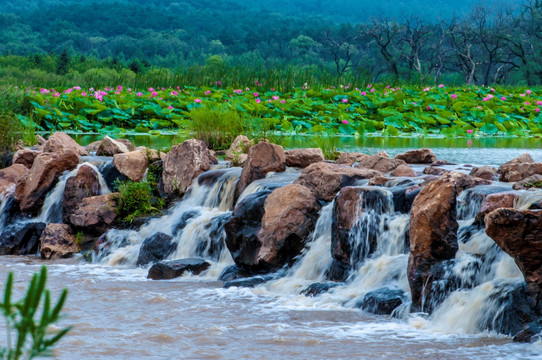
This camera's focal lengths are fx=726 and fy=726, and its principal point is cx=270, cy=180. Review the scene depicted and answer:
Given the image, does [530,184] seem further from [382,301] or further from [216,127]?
[216,127]

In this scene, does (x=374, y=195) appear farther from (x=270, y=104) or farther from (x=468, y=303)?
(x=270, y=104)

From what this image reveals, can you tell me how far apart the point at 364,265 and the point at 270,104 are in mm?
10242

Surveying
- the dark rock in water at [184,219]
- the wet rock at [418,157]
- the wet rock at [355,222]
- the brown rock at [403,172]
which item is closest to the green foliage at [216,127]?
the wet rock at [418,157]

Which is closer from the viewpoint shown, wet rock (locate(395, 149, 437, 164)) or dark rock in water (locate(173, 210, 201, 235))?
dark rock in water (locate(173, 210, 201, 235))

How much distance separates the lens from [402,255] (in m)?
5.60

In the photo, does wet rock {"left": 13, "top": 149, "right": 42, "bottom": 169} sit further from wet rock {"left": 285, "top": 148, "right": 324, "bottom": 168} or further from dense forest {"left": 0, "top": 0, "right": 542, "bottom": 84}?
dense forest {"left": 0, "top": 0, "right": 542, "bottom": 84}

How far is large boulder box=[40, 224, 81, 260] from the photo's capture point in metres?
7.35

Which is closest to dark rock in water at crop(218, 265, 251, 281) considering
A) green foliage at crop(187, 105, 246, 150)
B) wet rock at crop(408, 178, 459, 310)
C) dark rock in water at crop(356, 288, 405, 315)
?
dark rock in water at crop(356, 288, 405, 315)

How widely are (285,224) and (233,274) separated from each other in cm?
62

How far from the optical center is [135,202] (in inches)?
313

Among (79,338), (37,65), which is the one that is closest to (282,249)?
(79,338)

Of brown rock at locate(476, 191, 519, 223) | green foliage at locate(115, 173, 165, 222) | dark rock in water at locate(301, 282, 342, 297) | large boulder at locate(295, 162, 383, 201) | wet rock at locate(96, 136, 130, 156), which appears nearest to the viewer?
brown rock at locate(476, 191, 519, 223)

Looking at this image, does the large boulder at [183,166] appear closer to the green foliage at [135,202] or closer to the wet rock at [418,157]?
the green foliage at [135,202]

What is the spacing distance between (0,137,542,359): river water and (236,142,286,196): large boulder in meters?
0.40
